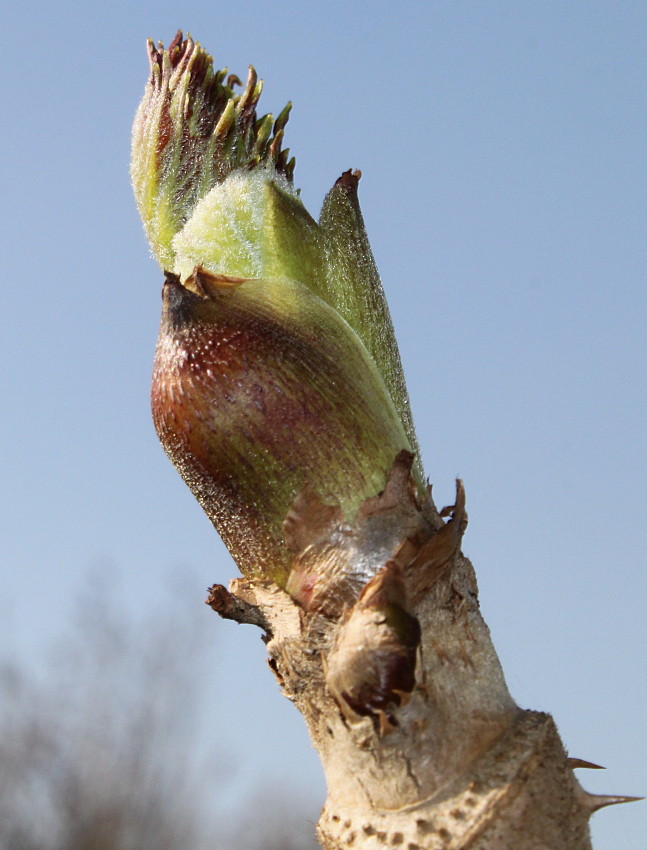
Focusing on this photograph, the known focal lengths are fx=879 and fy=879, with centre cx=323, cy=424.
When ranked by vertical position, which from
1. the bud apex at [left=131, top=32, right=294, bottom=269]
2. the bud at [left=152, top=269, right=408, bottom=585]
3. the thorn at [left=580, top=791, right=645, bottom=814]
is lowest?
the thorn at [left=580, top=791, right=645, bottom=814]

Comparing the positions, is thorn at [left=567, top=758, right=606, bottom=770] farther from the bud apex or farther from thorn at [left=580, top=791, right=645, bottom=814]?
the bud apex

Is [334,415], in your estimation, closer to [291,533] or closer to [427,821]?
[291,533]

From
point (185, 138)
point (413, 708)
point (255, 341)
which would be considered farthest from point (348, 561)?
point (185, 138)

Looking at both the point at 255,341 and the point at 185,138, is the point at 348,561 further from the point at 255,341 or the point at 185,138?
the point at 185,138

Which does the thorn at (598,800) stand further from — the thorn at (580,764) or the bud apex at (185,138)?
the bud apex at (185,138)

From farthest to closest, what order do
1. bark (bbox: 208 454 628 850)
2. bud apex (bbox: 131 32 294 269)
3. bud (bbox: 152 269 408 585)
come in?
bud apex (bbox: 131 32 294 269)
bud (bbox: 152 269 408 585)
bark (bbox: 208 454 628 850)

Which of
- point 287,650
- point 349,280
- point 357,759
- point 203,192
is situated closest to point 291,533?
point 287,650

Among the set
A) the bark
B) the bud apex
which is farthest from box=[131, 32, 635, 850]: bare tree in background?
the bud apex
